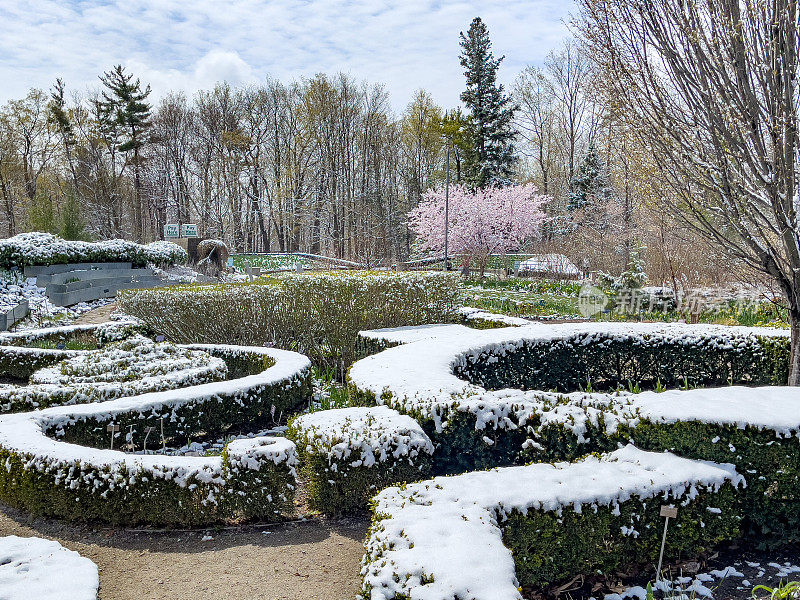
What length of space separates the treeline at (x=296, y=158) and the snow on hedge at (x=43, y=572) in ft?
81.0

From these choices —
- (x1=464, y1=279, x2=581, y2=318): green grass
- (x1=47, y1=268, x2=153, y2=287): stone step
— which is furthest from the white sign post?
(x1=464, y1=279, x2=581, y2=318): green grass

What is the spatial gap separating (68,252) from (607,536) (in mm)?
16045

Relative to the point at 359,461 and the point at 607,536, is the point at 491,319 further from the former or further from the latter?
the point at 607,536

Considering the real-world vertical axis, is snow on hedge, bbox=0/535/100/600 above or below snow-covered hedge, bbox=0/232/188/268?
below

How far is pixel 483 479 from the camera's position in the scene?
3053mm

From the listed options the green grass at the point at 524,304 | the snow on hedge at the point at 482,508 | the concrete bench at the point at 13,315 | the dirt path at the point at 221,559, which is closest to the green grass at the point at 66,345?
the concrete bench at the point at 13,315

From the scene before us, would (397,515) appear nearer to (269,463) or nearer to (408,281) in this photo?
(269,463)

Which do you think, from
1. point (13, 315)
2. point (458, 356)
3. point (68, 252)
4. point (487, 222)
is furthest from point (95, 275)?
point (487, 222)

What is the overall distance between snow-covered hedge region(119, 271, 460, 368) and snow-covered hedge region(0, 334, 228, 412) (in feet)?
3.86

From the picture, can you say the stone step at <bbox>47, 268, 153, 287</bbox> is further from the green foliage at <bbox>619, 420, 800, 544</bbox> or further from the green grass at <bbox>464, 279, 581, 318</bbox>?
the green foliage at <bbox>619, 420, 800, 544</bbox>

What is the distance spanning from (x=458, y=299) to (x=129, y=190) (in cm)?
3292

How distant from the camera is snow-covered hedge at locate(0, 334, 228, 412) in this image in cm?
561

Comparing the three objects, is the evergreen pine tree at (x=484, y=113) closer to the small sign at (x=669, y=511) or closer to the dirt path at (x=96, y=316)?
the dirt path at (x=96, y=316)

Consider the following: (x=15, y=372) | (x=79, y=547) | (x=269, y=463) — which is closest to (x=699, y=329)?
(x=269, y=463)
